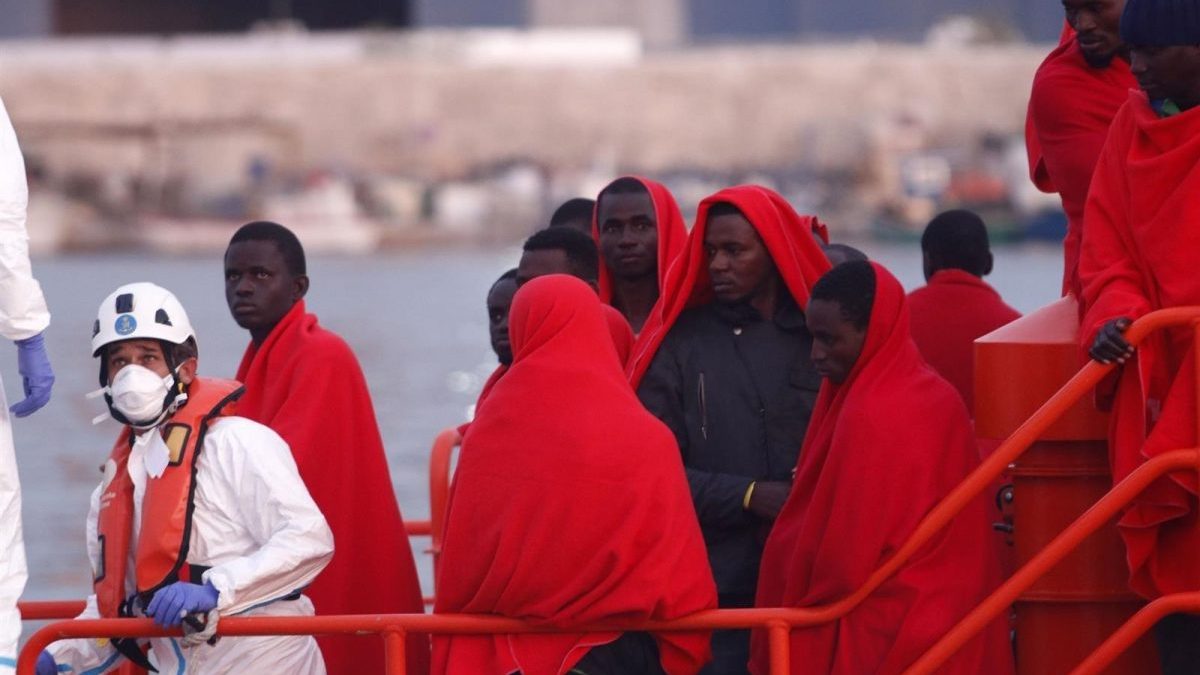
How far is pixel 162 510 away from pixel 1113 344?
194cm

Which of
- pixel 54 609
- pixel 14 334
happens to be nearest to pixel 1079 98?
pixel 14 334

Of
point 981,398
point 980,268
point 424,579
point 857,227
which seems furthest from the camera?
point 857,227

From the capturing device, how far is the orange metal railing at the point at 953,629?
14.7ft

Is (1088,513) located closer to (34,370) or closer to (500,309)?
(500,309)

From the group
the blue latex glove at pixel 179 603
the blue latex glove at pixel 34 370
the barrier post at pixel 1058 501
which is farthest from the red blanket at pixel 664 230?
the blue latex glove at pixel 179 603

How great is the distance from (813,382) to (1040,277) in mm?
41930

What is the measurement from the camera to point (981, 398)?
4977 millimetres

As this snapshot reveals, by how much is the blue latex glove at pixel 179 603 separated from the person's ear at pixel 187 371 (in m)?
0.47

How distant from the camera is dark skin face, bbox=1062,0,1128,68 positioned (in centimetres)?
522

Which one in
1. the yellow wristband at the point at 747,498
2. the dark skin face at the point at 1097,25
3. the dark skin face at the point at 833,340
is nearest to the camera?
the dark skin face at the point at 833,340

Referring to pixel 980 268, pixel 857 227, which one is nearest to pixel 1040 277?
pixel 857 227

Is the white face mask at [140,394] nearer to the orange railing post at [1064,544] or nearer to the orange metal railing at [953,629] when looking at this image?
the orange metal railing at [953,629]

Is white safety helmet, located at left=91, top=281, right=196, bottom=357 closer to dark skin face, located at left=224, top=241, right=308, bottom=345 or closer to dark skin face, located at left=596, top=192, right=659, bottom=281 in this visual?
dark skin face, located at left=224, top=241, right=308, bottom=345

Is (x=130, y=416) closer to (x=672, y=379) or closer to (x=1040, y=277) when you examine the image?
(x=672, y=379)
